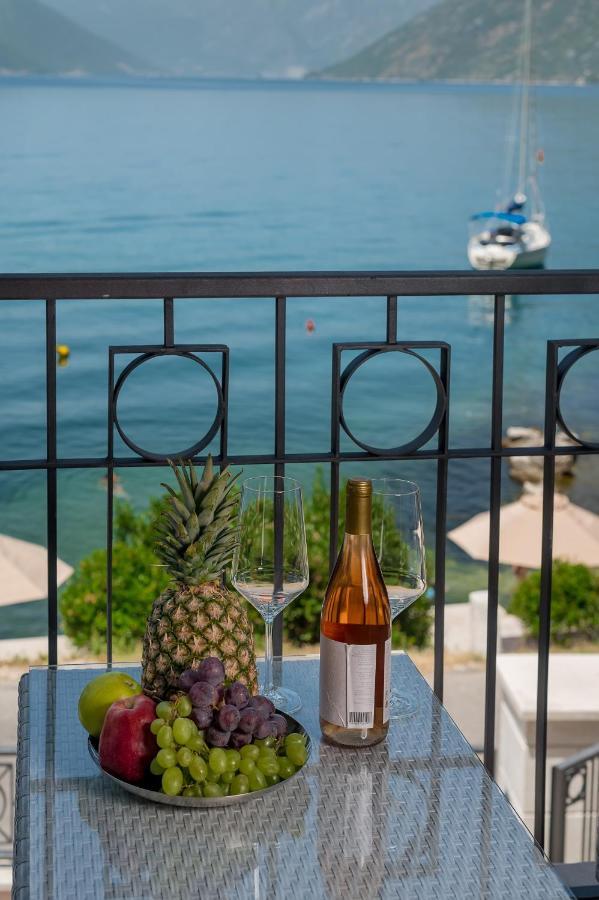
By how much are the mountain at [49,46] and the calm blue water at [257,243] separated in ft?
3.83

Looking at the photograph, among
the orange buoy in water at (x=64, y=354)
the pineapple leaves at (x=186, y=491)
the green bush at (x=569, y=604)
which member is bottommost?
the green bush at (x=569, y=604)

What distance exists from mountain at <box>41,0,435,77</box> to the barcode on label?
4489cm

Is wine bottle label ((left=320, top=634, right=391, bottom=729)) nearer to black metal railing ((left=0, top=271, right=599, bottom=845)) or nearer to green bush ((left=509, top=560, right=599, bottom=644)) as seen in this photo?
black metal railing ((left=0, top=271, right=599, bottom=845))

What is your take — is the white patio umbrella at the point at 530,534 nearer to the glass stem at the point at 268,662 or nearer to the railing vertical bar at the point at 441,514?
the railing vertical bar at the point at 441,514

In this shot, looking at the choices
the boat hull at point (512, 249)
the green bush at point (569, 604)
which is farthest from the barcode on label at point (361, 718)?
the boat hull at point (512, 249)

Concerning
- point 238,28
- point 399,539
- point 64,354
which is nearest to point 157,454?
point 399,539

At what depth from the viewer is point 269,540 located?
1104 mm

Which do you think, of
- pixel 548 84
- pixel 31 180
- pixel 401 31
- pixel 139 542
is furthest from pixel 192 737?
pixel 401 31

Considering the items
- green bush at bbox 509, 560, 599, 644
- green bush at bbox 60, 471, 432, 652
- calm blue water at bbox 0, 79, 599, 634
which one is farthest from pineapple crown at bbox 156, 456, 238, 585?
calm blue water at bbox 0, 79, 599, 634

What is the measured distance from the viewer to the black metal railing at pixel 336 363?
1.33 m

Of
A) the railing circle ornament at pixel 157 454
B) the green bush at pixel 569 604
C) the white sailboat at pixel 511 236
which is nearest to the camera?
the railing circle ornament at pixel 157 454

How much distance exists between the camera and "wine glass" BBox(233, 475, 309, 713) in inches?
43.4

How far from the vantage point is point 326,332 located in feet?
87.6

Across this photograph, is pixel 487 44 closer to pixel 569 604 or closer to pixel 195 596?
pixel 569 604
